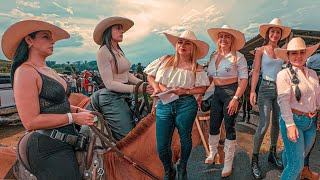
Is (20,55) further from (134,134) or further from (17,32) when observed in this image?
(134,134)

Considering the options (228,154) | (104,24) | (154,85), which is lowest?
(228,154)

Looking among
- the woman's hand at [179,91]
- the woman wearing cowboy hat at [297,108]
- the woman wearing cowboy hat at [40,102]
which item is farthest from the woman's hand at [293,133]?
the woman wearing cowboy hat at [40,102]

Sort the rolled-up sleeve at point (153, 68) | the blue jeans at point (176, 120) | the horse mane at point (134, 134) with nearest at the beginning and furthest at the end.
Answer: the horse mane at point (134, 134), the blue jeans at point (176, 120), the rolled-up sleeve at point (153, 68)

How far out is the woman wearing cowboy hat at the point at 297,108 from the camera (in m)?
2.90

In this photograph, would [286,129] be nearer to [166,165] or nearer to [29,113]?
[166,165]

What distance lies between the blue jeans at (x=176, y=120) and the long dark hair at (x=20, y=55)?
5.32 ft

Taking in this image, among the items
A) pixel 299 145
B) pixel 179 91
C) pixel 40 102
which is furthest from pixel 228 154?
pixel 40 102

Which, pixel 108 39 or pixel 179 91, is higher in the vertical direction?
pixel 108 39

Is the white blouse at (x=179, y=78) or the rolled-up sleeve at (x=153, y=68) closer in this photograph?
the white blouse at (x=179, y=78)

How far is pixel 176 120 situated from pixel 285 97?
1.31 meters

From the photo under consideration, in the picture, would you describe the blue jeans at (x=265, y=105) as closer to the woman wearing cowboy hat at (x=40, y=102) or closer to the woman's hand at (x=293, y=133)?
the woman's hand at (x=293, y=133)

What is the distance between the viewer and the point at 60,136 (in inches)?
89.7

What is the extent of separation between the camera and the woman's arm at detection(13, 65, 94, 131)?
6.65ft

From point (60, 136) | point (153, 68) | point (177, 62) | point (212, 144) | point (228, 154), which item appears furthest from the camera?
point (212, 144)
